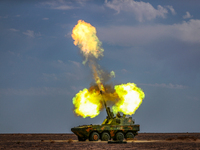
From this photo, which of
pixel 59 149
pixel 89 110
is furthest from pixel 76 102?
pixel 59 149

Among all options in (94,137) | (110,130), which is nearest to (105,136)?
(110,130)

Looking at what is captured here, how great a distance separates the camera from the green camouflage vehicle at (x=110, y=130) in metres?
53.0

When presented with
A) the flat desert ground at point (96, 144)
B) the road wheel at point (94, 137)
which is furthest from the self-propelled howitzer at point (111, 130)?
the flat desert ground at point (96, 144)

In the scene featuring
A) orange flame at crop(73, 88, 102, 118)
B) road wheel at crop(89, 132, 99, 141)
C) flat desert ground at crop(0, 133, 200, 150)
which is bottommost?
flat desert ground at crop(0, 133, 200, 150)

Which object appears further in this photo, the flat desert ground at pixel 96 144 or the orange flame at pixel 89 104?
the orange flame at pixel 89 104

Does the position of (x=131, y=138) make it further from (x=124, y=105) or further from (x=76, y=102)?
→ (x=76, y=102)

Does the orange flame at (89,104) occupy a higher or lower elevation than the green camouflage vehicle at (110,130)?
higher

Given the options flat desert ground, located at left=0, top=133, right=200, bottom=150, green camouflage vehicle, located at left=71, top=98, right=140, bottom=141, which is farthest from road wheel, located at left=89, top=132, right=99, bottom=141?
flat desert ground, located at left=0, top=133, right=200, bottom=150

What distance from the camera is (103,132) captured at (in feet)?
176

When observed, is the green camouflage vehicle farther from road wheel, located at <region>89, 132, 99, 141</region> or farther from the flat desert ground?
the flat desert ground

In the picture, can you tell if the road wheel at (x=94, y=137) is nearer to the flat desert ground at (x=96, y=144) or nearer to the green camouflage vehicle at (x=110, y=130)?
the green camouflage vehicle at (x=110, y=130)

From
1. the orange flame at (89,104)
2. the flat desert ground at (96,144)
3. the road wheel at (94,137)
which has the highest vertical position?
the orange flame at (89,104)

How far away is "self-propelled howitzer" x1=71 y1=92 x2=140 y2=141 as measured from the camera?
5303cm

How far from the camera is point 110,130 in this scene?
53.4 meters
